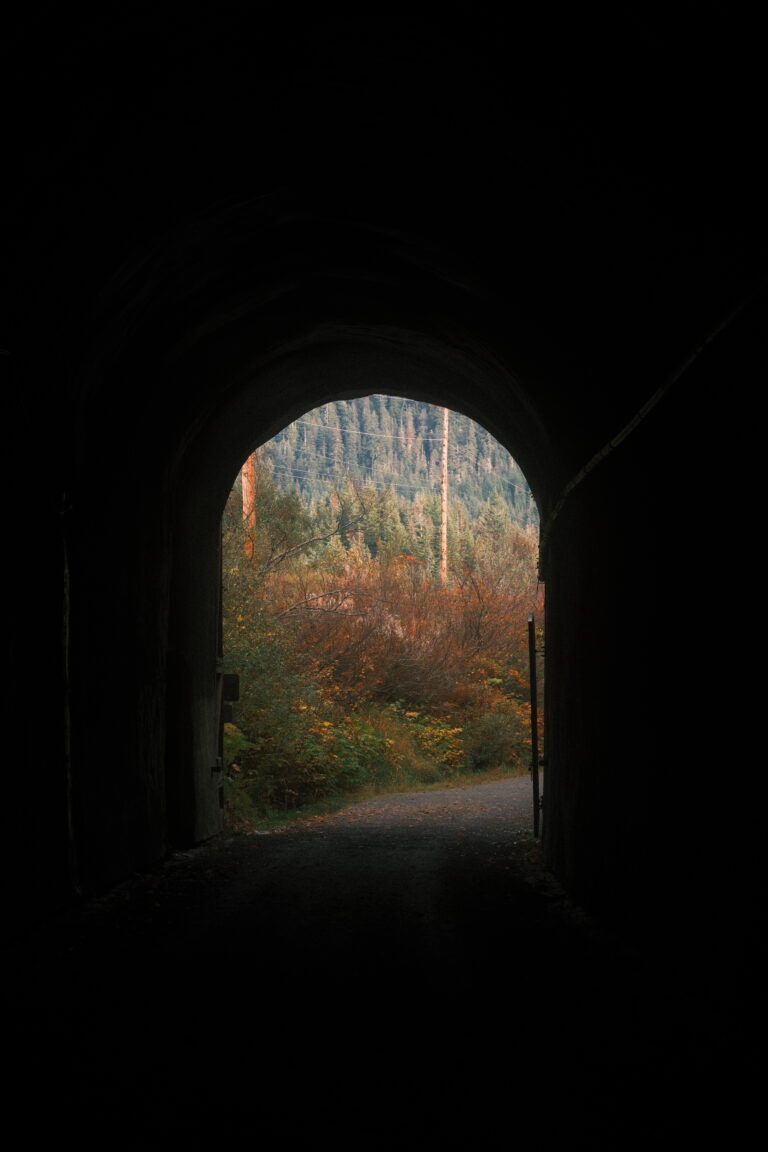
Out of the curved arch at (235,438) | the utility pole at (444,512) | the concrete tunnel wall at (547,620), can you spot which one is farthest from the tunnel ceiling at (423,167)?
the utility pole at (444,512)

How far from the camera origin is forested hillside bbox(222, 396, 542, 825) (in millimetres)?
13844

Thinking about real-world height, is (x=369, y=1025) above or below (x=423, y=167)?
below

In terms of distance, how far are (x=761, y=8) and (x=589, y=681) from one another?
391 centimetres

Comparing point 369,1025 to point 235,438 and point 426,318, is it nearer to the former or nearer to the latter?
point 426,318

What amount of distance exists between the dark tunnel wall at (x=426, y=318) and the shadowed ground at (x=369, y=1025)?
17.7 inches

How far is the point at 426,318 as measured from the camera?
279 inches

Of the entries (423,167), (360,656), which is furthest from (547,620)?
(360,656)

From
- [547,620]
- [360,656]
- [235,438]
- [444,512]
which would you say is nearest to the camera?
[547,620]

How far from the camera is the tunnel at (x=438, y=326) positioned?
3.26 m

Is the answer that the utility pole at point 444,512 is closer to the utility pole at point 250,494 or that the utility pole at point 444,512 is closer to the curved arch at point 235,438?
the utility pole at point 250,494

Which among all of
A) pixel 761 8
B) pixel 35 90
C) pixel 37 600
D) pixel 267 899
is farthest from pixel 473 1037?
pixel 35 90

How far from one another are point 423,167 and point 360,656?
1648 cm

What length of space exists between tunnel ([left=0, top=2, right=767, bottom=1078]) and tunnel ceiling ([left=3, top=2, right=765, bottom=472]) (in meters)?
0.02

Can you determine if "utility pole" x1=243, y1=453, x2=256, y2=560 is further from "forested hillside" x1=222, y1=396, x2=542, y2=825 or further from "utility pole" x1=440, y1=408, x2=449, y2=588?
"utility pole" x1=440, y1=408, x2=449, y2=588
